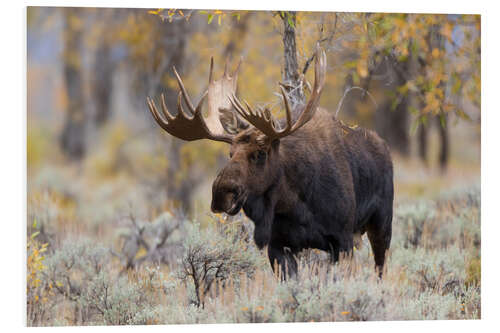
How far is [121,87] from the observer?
25.8 metres

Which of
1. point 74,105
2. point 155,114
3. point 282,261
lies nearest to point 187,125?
point 155,114

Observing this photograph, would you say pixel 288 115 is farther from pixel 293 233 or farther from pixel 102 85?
pixel 102 85

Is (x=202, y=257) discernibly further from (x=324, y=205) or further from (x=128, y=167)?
(x=128, y=167)

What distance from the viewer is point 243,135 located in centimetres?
591

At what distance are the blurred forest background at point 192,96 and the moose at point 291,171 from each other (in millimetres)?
543

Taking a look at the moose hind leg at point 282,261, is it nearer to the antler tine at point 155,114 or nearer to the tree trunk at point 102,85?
the antler tine at point 155,114

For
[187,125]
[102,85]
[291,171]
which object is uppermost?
[102,85]

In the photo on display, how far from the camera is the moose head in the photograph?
563cm

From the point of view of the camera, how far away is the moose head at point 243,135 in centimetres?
563

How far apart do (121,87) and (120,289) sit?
19.7 m

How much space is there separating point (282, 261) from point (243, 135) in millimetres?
940

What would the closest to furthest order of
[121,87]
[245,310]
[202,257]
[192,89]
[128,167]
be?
1. [245,310]
2. [202,257]
3. [192,89]
4. [128,167]
5. [121,87]

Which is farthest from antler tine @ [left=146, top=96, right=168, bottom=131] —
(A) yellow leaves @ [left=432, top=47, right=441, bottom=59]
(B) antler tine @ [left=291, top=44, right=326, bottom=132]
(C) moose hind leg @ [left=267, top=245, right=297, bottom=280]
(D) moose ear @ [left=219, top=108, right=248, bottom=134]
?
(A) yellow leaves @ [left=432, top=47, right=441, bottom=59]
